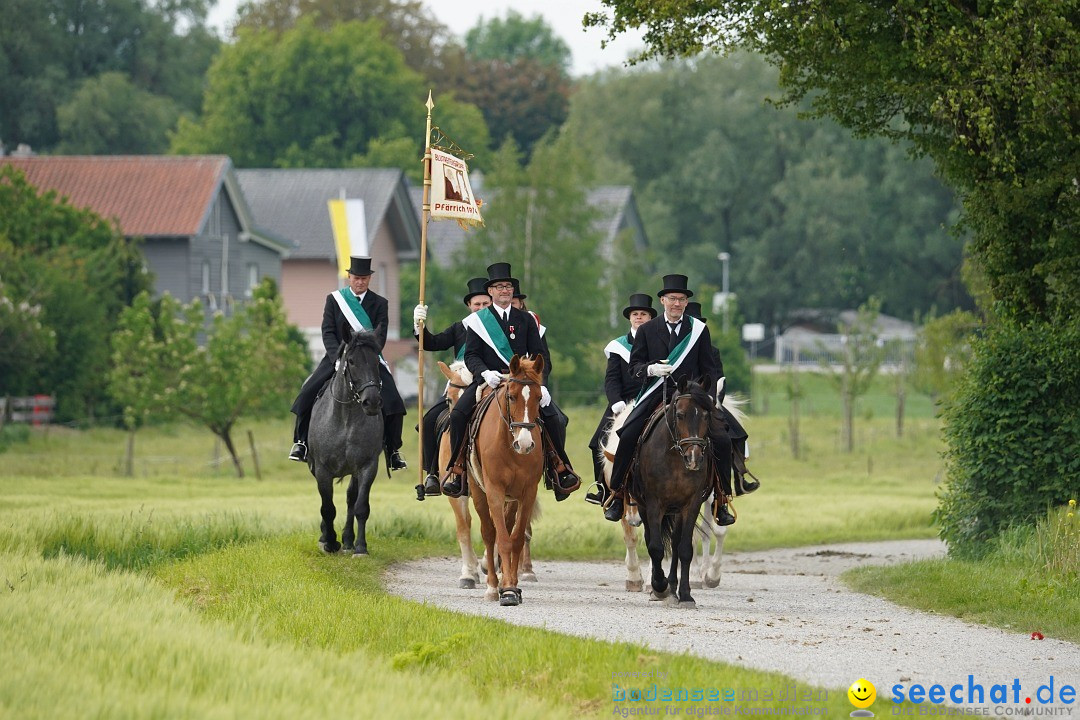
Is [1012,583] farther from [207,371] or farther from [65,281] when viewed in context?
[65,281]

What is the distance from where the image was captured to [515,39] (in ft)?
402

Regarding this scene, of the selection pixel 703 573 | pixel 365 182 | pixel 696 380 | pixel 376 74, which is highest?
pixel 376 74

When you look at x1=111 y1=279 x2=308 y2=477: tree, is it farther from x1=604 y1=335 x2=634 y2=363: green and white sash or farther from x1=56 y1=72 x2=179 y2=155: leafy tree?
x1=56 y1=72 x2=179 y2=155: leafy tree

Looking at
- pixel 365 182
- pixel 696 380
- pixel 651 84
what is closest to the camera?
pixel 696 380

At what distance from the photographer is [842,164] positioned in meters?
84.6

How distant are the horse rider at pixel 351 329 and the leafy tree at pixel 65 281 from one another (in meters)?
26.7

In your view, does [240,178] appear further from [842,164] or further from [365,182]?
[842,164]

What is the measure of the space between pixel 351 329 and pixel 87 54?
71.4 m

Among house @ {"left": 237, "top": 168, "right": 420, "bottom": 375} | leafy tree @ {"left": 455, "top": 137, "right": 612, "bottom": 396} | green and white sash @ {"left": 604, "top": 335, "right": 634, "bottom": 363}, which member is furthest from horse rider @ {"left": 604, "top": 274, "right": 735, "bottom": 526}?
house @ {"left": 237, "top": 168, "right": 420, "bottom": 375}

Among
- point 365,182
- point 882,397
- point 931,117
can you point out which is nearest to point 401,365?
point 365,182

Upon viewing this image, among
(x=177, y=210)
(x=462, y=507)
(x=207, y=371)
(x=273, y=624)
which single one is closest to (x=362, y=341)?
(x=462, y=507)

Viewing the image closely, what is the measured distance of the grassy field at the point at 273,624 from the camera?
8867 mm

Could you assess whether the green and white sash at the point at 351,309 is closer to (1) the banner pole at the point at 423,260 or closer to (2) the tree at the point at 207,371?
(1) the banner pole at the point at 423,260

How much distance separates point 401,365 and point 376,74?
26899 mm
